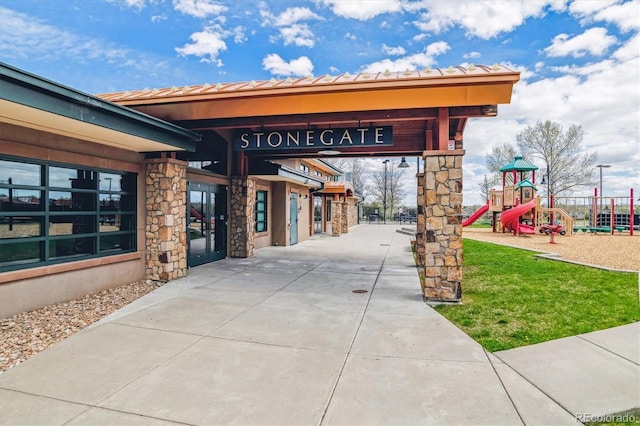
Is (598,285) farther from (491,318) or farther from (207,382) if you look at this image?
(207,382)

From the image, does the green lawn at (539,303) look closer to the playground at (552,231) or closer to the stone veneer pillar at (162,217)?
the playground at (552,231)

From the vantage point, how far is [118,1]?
1015 cm

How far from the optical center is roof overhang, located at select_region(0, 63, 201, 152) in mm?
4195

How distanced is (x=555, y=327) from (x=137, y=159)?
26.9ft

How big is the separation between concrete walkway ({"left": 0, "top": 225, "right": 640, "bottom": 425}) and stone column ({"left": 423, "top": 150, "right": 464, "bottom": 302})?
91cm

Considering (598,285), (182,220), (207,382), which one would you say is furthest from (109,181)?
(598,285)

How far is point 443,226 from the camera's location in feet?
21.5

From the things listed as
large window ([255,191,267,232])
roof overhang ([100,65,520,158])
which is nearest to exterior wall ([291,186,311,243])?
large window ([255,191,267,232])

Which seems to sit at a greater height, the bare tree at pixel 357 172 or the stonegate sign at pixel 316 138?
the bare tree at pixel 357 172

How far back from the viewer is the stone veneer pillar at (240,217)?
11.6 m

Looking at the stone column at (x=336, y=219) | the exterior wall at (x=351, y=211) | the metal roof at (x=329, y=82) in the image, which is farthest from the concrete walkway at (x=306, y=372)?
the exterior wall at (x=351, y=211)

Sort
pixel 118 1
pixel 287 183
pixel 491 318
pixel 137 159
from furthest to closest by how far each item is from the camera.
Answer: pixel 287 183, pixel 118 1, pixel 137 159, pixel 491 318

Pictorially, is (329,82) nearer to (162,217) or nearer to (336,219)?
(162,217)

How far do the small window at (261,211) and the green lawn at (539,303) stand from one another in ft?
26.9
